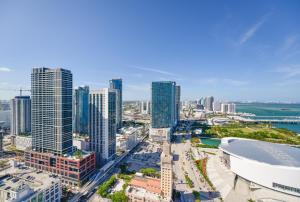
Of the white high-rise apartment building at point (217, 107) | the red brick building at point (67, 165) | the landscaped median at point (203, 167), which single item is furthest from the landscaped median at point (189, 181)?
the white high-rise apartment building at point (217, 107)

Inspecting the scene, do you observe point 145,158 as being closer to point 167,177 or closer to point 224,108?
point 167,177

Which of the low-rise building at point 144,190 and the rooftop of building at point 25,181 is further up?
the rooftop of building at point 25,181

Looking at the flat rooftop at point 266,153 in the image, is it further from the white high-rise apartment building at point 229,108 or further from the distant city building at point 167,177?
the white high-rise apartment building at point 229,108

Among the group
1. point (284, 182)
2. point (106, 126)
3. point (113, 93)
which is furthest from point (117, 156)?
point (284, 182)

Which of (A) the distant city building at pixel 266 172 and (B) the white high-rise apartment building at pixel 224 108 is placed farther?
(B) the white high-rise apartment building at pixel 224 108

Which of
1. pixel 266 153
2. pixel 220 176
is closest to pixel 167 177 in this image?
pixel 220 176

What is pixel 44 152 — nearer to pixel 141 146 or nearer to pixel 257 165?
pixel 141 146

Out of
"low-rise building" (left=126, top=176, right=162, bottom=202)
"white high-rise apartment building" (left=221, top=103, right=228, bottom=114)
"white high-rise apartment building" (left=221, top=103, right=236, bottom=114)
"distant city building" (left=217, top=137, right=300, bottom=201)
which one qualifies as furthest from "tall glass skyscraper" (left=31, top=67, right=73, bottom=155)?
"white high-rise apartment building" (left=221, top=103, right=228, bottom=114)
